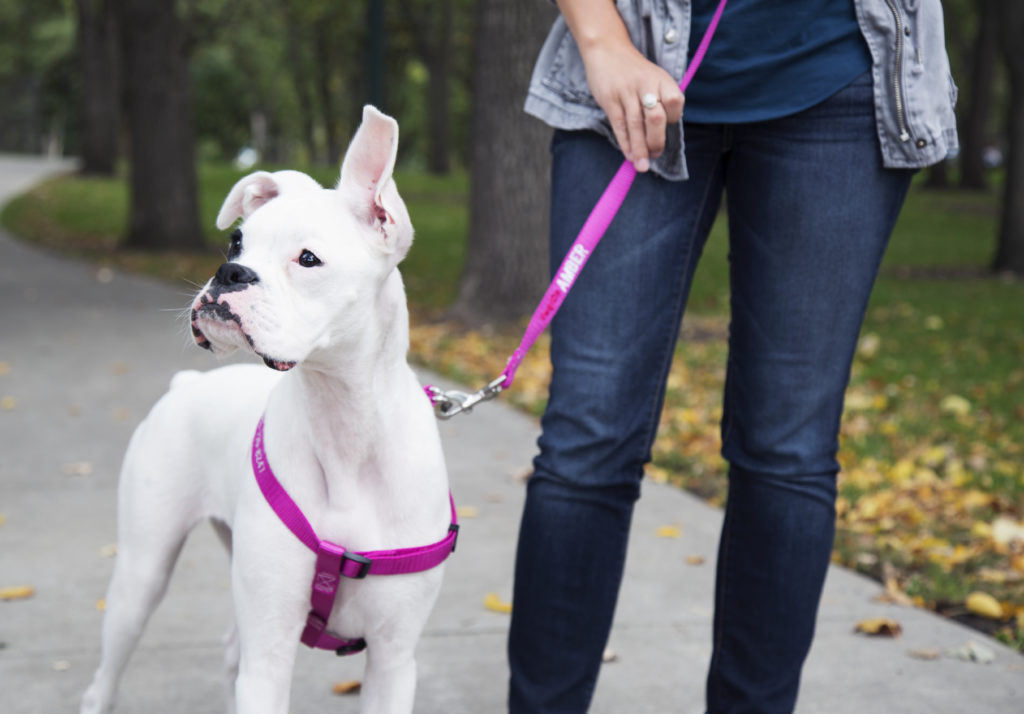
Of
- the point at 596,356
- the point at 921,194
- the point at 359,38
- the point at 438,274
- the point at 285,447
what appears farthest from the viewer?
the point at 359,38

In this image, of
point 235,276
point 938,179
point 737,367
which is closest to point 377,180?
point 235,276

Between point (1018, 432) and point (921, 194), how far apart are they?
21.5 m

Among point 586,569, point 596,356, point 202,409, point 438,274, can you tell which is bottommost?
point 438,274

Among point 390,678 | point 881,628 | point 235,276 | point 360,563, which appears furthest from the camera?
point 881,628

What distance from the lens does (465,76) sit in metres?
35.1

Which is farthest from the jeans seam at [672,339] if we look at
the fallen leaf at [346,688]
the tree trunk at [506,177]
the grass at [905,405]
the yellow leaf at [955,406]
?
the tree trunk at [506,177]

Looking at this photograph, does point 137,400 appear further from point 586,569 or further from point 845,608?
point 586,569

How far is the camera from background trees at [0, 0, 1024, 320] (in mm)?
8422

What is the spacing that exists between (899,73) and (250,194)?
4.22ft

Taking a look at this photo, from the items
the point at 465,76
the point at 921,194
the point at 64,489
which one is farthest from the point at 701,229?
the point at 465,76

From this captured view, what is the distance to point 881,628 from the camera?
3.68 meters

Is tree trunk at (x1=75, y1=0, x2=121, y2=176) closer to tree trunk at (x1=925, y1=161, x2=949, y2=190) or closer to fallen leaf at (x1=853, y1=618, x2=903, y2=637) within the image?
tree trunk at (x1=925, y1=161, x2=949, y2=190)

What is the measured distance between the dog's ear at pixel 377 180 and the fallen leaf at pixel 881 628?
231 centimetres

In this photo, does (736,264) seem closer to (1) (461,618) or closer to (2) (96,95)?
(1) (461,618)
